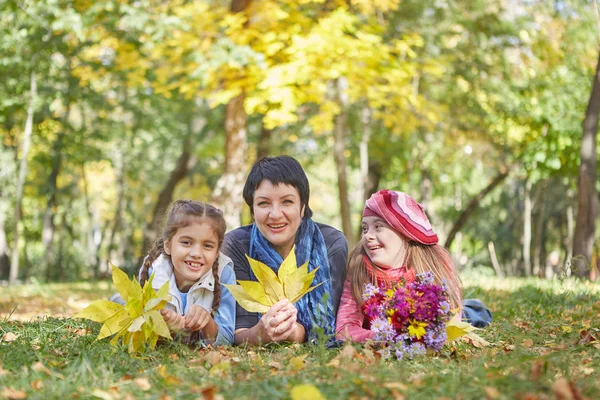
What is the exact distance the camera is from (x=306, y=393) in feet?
7.98

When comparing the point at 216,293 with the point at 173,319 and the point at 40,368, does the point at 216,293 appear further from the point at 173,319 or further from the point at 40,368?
the point at 40,368

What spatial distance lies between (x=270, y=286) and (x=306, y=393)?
136 cm

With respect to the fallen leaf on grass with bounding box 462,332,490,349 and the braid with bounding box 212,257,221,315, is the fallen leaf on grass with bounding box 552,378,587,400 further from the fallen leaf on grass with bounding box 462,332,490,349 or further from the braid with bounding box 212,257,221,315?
the braid with bounding box 212,257,221,315

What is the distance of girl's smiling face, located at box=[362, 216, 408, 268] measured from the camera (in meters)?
4.18

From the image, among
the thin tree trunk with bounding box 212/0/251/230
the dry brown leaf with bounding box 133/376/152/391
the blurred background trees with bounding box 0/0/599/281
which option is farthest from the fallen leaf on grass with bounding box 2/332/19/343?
the thin tree trunk with bounding box 212/0/251/230

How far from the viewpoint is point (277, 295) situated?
12.4 ft

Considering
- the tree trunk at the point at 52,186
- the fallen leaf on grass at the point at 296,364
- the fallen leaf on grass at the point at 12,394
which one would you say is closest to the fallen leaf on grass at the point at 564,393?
the fallen leaf on grass at the point at 296,364

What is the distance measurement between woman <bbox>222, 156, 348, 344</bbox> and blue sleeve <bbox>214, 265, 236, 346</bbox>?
9 cm

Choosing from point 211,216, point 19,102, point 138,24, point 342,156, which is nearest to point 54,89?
point 19,102

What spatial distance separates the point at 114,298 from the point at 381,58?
5.49 meters

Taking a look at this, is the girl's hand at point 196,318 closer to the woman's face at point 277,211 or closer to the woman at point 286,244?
the woman at point 286,244

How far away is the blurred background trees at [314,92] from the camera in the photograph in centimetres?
952

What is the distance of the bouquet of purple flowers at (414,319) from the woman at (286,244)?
0.45 meters

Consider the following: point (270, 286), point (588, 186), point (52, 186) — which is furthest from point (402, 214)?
point (52, 186)
